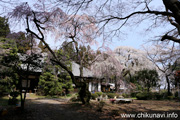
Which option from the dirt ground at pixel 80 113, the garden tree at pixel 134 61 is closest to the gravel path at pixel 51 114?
the dirt ground at pixel 80 113

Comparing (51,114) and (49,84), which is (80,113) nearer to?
(51,114)

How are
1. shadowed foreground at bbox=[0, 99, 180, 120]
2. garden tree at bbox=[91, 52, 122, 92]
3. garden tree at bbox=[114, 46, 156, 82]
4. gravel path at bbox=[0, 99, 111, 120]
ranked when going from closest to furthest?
gravel path at bbox=[0, 99, 111, 120] < shadowed foreground at bbox=[0, 99, 180, 120] < garden tree at bbox=[91, 52, 122, 92] < garden tree at bbox=[114, 46, 156, 82]

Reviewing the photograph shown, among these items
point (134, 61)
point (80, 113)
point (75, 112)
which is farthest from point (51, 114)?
point (134, 61)

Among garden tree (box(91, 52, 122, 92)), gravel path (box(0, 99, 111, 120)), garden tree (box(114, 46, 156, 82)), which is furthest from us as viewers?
garden tree (box(114, 46, 156, 82))

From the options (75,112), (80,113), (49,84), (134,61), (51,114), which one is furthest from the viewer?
(134,61)

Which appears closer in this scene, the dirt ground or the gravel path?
the gravel path

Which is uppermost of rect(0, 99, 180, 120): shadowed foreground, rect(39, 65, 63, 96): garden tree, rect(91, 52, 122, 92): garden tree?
rect(91, 52, 122, 92): garden tree

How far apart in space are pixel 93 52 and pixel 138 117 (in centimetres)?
910

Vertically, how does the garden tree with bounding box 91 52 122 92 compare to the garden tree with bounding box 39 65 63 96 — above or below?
above

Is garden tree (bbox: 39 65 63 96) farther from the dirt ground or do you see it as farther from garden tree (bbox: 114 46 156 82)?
garden tree (bbox: 114 46 156 82)

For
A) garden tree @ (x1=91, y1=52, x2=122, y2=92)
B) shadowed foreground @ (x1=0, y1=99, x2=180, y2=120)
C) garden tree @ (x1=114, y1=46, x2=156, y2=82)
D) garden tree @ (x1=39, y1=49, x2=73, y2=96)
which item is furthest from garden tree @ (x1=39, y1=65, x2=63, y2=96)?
garden tree @ (x1=114, y1=46, x2=156, y2=82)

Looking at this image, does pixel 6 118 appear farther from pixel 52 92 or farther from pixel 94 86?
pixel 94 86

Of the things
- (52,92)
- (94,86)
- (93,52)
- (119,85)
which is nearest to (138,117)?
(93,52)

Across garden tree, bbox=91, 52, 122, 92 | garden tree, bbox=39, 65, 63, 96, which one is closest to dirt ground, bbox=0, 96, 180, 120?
garden tree, bbox=39, 65, 63, 96
